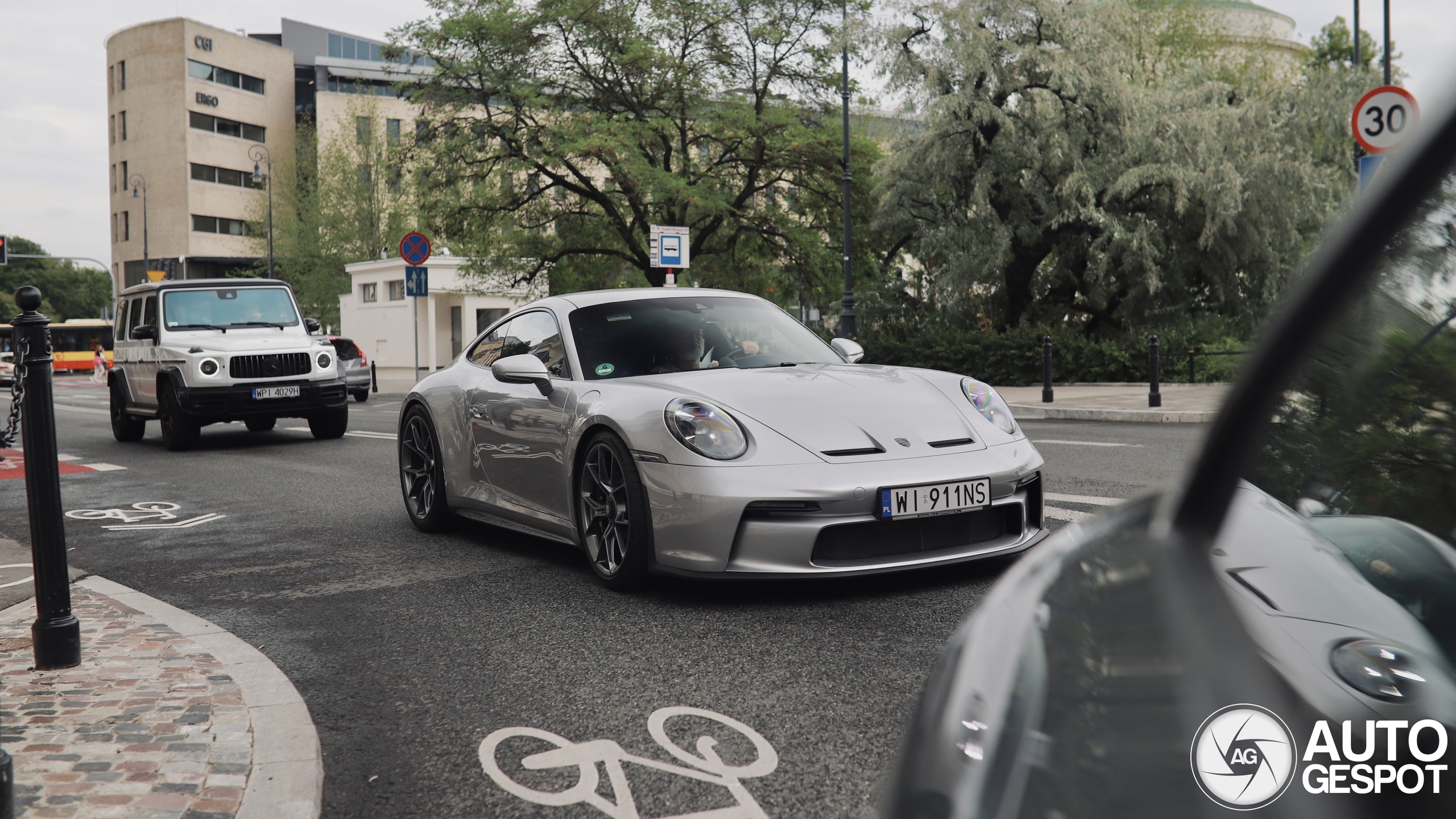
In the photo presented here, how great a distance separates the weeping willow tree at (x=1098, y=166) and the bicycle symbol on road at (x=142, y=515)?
17.6m

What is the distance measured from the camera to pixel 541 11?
1072 inches

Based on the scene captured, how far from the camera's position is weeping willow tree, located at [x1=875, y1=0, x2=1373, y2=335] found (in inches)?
867

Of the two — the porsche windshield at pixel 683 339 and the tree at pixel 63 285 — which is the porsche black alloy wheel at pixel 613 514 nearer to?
the porsche windshield at pixel 683 339

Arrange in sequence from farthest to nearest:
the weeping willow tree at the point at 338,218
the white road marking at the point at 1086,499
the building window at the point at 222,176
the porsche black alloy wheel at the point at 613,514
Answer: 1. the building window at the point at 222,176
2. the weeping willow tree at the point at 338,218
3. the white road marking at the point at 1086,499
4. the porsche black alloy wheel at the point at 613,514

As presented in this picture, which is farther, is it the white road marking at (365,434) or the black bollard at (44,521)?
the white road marking at (365,434)

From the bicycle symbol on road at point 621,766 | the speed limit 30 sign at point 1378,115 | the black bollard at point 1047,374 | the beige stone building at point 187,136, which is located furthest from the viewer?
the beige stone building at point 187,136

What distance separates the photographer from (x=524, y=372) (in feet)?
17.7

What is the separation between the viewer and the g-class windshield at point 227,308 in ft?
46.1

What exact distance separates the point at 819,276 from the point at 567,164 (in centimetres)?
732

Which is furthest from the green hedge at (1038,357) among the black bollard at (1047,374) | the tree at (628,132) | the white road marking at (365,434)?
the white road marking at (365,434)

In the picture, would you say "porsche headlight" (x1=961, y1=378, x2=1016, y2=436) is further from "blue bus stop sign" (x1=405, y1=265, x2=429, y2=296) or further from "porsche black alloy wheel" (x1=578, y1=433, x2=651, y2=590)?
"blue bus stop sign" (x1=405, y1=265, x2=429, y2=296)

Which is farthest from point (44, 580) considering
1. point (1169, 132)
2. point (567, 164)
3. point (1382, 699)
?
point (567, 164)

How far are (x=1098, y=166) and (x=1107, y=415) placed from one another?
9573 millimetres

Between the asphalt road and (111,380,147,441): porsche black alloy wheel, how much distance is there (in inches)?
290
